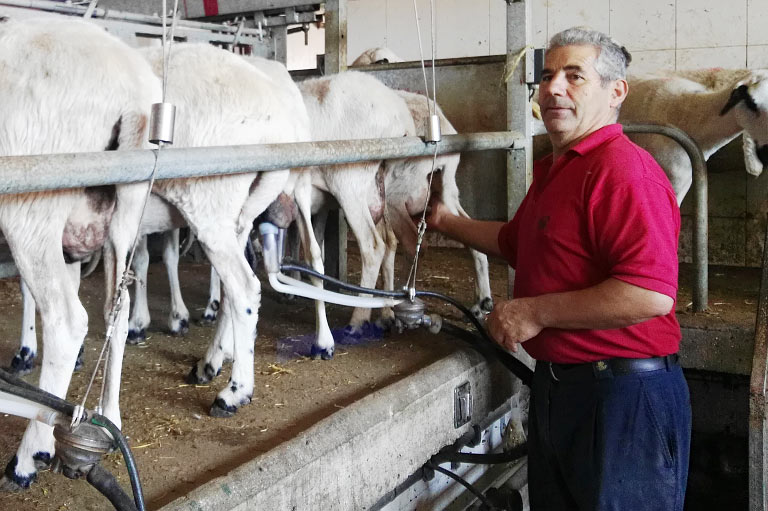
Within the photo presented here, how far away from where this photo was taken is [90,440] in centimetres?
184

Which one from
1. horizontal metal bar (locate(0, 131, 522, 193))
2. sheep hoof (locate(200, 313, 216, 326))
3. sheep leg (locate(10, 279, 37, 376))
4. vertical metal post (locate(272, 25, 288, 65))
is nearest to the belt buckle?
horizontal metal bar (locate(0, 131, 522, 193))

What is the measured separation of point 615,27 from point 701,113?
110 inches

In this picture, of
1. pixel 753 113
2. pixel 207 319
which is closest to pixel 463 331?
pixel 207 319

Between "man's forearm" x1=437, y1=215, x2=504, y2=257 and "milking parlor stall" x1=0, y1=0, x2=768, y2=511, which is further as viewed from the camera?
"man's forearm" x1=437, y1=215, x2=504, y2=257

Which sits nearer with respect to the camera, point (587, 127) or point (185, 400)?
point (587, 127)

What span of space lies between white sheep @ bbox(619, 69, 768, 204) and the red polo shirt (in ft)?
9.29

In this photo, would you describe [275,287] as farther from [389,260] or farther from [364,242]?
[389,260]

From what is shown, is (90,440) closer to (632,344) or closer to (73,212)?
(73,212)

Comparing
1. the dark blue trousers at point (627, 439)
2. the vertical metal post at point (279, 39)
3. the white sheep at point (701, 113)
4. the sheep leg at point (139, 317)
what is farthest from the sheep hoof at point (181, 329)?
the white sheep at point (701, 113)

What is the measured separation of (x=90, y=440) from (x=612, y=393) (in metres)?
1.61

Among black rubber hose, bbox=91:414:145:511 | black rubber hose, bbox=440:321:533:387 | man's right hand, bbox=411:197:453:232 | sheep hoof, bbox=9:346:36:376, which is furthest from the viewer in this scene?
sheep hoof, bbox=9:346:36:376

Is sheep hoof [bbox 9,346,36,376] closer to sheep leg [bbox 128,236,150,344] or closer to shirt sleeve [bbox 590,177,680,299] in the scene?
sheep leg [bbox 128,236,150,344]

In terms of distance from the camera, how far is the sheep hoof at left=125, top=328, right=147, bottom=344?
4488 millimetres

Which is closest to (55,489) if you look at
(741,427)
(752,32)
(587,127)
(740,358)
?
(587,127)
